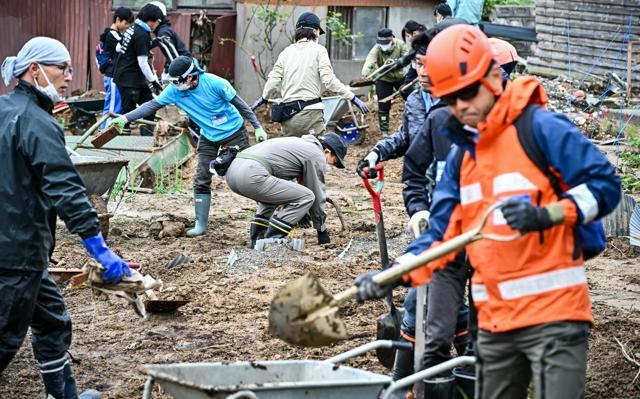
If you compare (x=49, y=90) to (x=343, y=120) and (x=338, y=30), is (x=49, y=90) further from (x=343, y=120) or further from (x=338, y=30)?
(x=338, y=30)

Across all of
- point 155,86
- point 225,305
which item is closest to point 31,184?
point 225,305

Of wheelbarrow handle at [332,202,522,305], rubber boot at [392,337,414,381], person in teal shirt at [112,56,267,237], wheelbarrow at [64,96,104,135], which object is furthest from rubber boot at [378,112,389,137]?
wheelbarrow handle at [332,202,522,305]

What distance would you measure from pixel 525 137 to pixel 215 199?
29.3 feet

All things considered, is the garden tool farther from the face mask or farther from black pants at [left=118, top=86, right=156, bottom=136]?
the face mask

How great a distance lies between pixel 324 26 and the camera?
18.9 metres

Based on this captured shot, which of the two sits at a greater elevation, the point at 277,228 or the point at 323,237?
the point at 277,228

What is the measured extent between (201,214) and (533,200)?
22.9ft

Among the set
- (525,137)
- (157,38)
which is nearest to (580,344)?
(525,137)

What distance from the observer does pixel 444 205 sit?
4051mm

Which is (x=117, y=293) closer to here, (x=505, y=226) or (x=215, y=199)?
(x=505, y=226)

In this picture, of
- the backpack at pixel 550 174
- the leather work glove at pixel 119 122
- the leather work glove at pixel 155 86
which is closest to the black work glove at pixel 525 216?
the backpack at pixel 550 174

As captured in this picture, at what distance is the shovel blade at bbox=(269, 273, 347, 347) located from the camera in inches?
157

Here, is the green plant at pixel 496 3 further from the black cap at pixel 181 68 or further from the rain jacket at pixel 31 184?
the rain jacket at pixel 31 184

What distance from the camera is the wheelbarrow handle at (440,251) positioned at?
3.67 meters
